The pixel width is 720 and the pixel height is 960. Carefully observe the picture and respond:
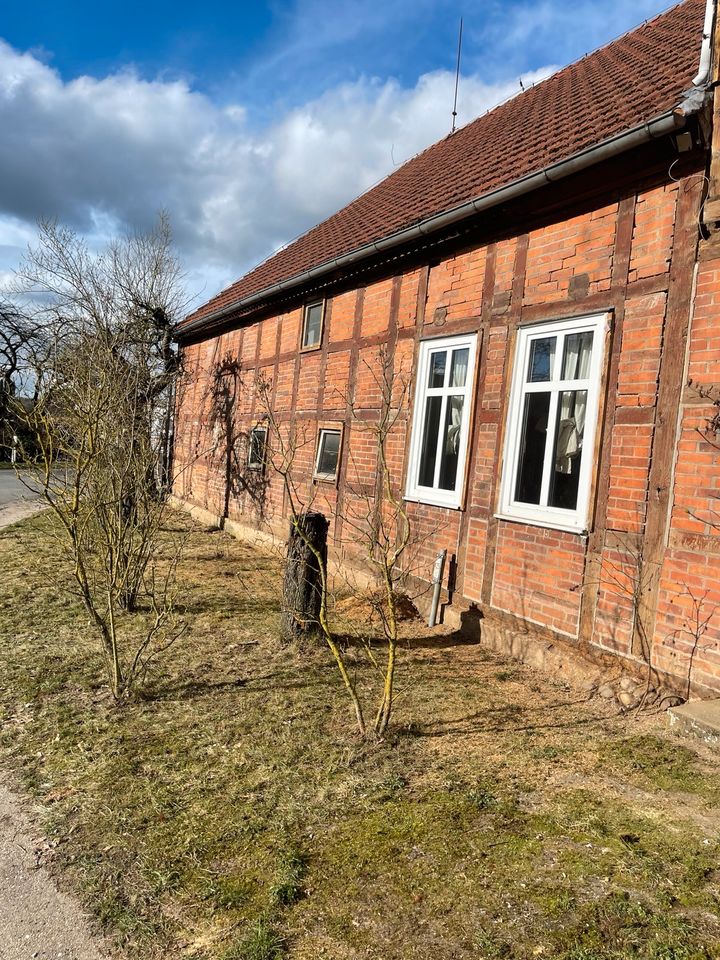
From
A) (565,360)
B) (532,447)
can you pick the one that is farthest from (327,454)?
(565,360)

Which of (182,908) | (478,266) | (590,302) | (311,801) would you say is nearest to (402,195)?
(478,266)

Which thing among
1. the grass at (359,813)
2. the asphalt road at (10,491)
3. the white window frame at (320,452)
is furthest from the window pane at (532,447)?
the asphalt road at (10,491)

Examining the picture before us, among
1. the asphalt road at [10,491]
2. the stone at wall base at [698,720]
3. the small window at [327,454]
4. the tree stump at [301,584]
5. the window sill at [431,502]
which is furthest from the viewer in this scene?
the asphalt road at [10,491]

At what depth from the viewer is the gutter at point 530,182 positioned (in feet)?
13.9

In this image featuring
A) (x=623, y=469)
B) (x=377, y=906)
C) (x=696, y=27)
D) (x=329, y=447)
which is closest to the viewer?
(x=377, y=906)

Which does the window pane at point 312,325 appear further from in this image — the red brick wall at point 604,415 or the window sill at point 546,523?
the window sill at point 546,523

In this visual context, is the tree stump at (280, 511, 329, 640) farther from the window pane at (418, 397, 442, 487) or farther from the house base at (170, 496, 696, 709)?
the window pane at (418, 397, 442, 487)

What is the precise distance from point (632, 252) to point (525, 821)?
158 inches

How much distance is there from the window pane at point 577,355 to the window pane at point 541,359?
0.44 feet

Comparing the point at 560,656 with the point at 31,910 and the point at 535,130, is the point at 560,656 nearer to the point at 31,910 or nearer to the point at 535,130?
the point at 31,910

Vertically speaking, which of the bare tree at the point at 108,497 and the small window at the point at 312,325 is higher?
the small window at the point at 312,325

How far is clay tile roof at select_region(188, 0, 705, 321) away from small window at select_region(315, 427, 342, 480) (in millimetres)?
2358

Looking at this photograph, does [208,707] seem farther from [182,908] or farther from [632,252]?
[632,252]

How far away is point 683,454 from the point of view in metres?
4.26
